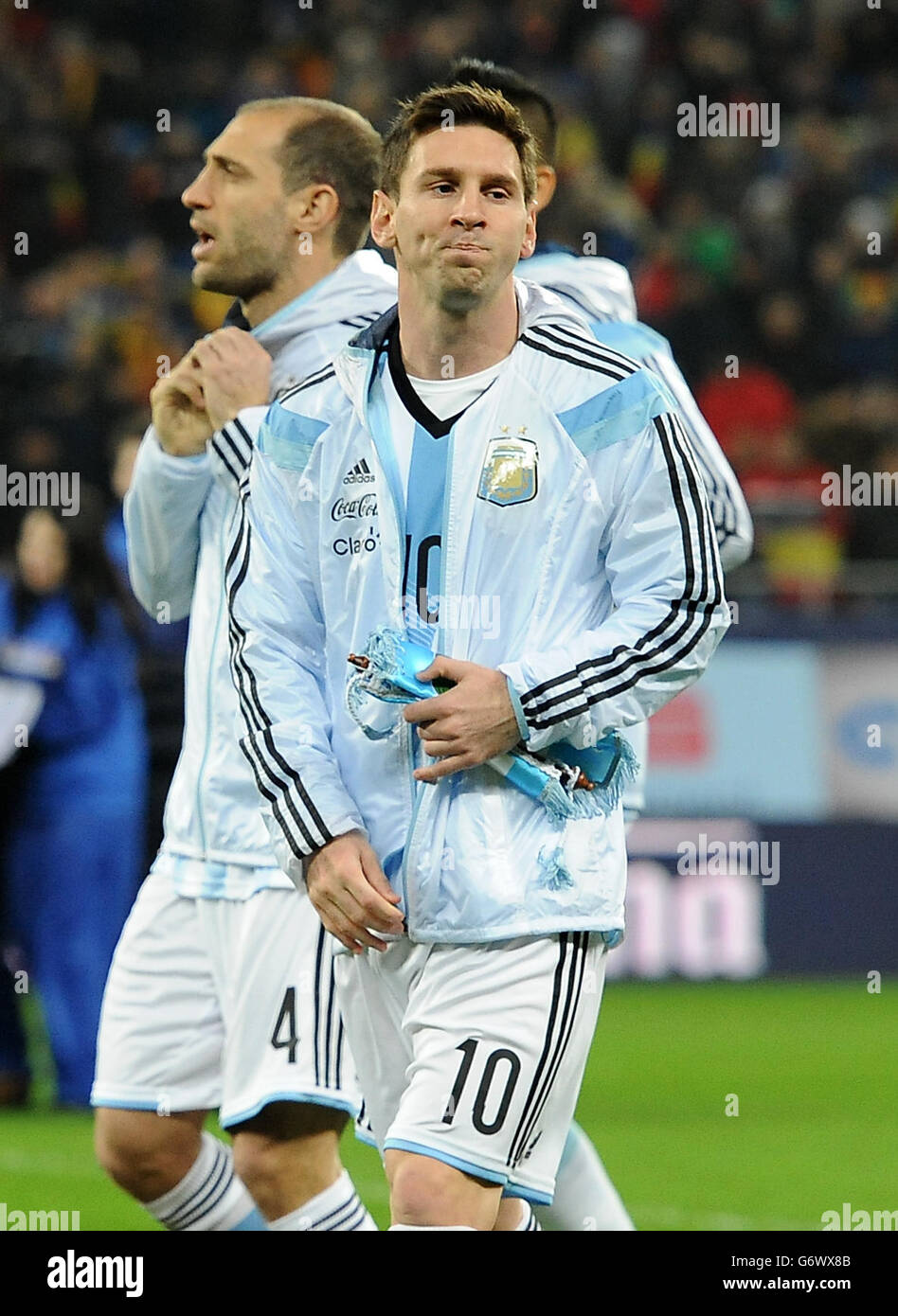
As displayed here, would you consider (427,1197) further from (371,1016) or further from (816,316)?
(816,316)

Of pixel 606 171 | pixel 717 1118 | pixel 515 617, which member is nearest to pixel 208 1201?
pixel 515 617

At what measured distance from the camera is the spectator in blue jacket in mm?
9008

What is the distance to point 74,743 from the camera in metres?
9.11

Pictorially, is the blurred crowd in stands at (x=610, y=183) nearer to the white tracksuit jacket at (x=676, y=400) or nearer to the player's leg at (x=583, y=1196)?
the white tracksuit jacket at (x=676, y=400)

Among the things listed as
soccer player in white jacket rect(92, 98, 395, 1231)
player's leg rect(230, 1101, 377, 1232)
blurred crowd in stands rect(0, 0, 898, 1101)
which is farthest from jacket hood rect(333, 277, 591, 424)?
blurred crowd in stands rect(0, 0, 898, 1101)

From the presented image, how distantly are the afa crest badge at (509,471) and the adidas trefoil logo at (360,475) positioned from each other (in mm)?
205

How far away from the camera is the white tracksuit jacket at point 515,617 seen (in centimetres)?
367

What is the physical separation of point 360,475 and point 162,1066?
61.7 inches

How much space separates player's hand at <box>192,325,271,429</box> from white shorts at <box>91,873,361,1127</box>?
101cm

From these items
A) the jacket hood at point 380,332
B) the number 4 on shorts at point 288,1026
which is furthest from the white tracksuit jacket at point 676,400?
the number 4 on shorts at point 288,1026

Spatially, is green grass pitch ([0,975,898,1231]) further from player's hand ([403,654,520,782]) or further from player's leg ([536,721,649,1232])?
player's hand ([403,654,520,782])

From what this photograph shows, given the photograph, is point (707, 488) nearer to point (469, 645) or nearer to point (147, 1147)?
point (469, 645)

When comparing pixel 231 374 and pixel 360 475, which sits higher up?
pixel 231 374

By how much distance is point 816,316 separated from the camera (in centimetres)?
1600
